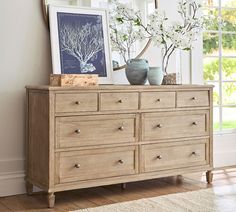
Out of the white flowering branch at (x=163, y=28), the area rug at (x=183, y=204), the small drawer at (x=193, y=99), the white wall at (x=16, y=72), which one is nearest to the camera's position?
the area rug at (x=183, y=204)

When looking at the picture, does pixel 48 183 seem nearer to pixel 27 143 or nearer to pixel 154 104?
pixel 27 143

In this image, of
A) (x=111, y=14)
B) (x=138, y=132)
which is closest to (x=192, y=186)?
(x=138, y=132)

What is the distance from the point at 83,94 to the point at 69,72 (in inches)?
17.8

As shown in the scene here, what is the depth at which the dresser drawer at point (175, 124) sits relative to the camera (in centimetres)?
360

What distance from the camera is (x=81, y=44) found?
3732 millimetres

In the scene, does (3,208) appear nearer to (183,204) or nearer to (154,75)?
(183,204)

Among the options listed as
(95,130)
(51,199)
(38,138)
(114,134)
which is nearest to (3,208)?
(51,199)

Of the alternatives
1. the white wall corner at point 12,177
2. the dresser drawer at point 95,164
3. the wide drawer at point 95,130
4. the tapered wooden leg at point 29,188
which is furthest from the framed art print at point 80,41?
the tapered wooden leg at point 29,188

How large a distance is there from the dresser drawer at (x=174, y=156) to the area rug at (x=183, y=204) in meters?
0.28

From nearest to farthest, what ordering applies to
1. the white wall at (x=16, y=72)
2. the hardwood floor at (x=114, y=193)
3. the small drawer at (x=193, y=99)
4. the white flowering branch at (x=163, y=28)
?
the hardwood floor at (x=114, y=193)
the white wall at (x=16, y=72)
the small drawer at (x=193, y=99)
the white flowering branch at (x=163, y=28)

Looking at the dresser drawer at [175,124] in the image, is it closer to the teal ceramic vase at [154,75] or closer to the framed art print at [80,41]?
the teal ceramic vase at [154,75]

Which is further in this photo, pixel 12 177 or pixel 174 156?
pixel 174 156

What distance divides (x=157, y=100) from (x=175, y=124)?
276 millimetres

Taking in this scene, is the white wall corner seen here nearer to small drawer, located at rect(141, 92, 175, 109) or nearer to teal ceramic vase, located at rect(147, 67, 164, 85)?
small drawer, located at rect(141, 92, 175, 109)
